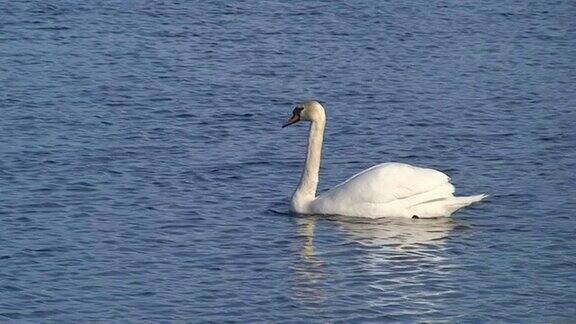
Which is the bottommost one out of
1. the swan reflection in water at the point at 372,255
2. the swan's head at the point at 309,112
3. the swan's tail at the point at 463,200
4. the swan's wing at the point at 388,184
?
the swan reflection in water at the point at 372,255

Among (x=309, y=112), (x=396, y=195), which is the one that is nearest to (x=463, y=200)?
(x=396, y=195)

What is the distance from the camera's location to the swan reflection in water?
11555 millimetres

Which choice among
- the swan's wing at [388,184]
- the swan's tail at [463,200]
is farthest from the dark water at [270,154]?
the swan's wing at [388,184]

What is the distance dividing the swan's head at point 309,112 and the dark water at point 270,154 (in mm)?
671

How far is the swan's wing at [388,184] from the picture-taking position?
13.7 m

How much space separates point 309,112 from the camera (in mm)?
14719

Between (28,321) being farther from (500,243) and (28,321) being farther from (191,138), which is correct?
(191,138)

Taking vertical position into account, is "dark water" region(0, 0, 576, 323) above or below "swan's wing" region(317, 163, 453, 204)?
below

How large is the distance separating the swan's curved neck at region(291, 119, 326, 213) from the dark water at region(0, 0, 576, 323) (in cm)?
18

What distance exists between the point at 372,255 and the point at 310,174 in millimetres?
2144

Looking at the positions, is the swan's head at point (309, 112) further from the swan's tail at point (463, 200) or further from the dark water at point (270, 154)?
the swan's tail at point (463, 200)

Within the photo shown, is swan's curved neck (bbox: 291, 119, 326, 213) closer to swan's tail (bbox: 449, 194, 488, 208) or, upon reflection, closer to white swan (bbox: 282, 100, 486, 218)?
white swan (bbox: 282, 100, 486, 218)

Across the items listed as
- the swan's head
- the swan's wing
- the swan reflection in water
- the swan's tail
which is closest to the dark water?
the swan reflection in water

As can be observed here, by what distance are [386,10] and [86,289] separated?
45.0ft
